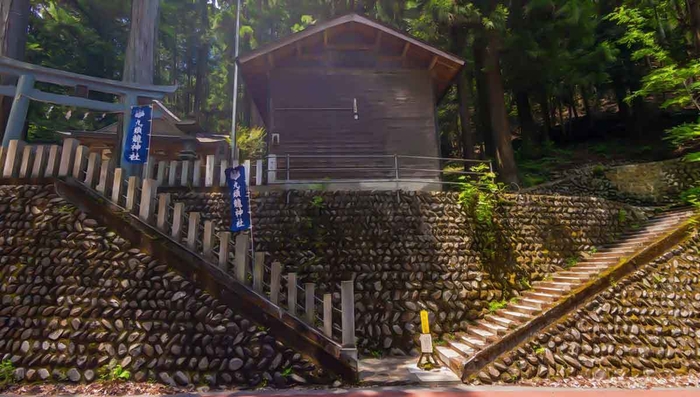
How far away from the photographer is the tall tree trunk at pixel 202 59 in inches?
1153

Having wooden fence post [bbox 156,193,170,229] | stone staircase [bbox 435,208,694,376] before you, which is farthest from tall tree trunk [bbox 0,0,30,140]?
stone staircase [bbox 435,208,694,376]

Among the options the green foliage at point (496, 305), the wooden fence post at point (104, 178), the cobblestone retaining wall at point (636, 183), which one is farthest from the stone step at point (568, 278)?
the wooden fence post at point (104, 178)

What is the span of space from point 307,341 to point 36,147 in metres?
7.06

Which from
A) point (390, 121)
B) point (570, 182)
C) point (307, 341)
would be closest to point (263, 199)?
point (307, 341)

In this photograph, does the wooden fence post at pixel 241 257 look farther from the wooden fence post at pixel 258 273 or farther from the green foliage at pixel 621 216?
the green foliage at pixel 621 216

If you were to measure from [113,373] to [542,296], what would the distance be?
8629mm

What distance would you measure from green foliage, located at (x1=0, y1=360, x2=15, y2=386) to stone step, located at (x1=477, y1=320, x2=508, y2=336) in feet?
27.2

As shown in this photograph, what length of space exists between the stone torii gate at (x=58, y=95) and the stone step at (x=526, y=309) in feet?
31.9

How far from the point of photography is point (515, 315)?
287 inches

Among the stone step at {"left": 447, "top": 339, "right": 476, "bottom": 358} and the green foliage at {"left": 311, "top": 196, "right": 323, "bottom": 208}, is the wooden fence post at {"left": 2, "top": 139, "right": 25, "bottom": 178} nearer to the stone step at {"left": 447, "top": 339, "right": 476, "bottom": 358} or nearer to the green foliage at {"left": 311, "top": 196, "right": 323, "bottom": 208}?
the green foliage at {"left": 311, "top": 196, "right": 323, "bottom": 208}

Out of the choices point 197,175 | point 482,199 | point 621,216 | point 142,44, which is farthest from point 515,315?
point 142,44

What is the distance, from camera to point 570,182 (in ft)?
50.6

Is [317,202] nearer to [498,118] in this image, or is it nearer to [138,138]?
[138,138]

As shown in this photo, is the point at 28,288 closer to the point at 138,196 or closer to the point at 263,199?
the point at 138,196
